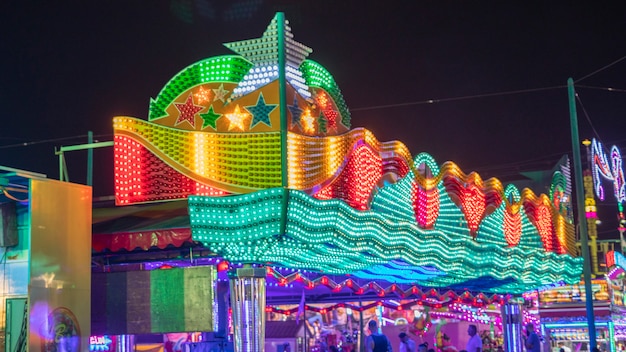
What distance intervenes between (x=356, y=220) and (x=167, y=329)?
12.2 ft

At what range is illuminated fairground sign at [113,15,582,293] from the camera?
13.2m

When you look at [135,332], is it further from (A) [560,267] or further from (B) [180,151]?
(A) [560,267]

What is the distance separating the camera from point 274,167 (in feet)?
43.2

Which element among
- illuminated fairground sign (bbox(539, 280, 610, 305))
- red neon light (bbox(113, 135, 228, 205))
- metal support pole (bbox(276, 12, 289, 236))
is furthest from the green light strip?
illuminated fairground sign (bbox(539, 280, 610, 305))

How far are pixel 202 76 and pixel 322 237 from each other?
3.47 meters

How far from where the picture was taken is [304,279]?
54.9 ft

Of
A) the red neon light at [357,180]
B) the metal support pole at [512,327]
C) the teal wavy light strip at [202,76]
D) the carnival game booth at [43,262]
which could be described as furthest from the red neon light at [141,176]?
the metal support pole at [512,327]

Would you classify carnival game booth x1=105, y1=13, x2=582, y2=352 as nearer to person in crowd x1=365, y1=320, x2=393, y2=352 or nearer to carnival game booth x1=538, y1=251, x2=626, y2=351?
person in crowd x1=365, y1=320, x2=393, y2=352

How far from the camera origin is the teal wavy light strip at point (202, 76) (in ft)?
47.5

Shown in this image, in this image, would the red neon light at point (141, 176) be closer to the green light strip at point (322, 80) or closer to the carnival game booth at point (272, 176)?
the carnival game booth at point (272, 176)

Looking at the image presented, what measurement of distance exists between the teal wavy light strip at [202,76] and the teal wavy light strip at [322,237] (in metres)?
2.40

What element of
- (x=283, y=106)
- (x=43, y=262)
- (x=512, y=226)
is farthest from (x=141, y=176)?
(x=512, y=226)

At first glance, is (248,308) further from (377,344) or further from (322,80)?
(322,80)

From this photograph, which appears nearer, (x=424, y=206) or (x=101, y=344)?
(x=101, y=344)
